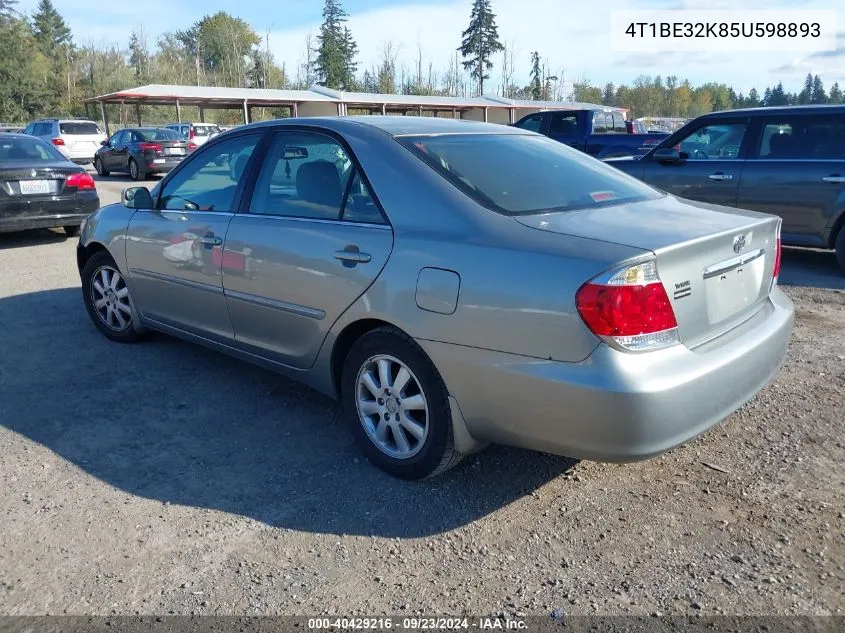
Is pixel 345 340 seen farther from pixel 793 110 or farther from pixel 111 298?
pixel 793 110

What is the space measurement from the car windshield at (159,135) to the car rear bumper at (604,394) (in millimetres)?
19895

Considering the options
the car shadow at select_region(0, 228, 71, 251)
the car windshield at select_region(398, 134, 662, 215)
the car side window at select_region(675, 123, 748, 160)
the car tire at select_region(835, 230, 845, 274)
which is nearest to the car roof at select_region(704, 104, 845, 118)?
the car side window at select_region(675, 123, 748, 160)

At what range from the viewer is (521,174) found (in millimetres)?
3605

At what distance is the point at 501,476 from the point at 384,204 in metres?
1.38

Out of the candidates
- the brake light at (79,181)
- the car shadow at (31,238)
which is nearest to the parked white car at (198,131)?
the car shadow at (31,238)

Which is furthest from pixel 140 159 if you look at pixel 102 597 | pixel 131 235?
pixel 102 597

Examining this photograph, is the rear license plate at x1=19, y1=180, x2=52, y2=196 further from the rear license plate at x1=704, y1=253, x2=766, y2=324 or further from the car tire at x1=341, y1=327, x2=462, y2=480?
the rear license plate at x1=704, y1=253, x2=766, y2=324

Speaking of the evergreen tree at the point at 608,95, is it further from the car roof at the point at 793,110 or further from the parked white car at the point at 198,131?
the car roof at the point at 793,110

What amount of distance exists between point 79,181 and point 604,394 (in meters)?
9.37

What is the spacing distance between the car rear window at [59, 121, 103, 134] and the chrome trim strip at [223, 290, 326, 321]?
973 inches

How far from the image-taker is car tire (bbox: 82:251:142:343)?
5.33 m

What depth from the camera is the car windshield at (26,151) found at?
32.1 ft

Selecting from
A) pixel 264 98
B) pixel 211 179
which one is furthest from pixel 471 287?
pixel 264 98

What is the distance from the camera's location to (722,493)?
326cm
